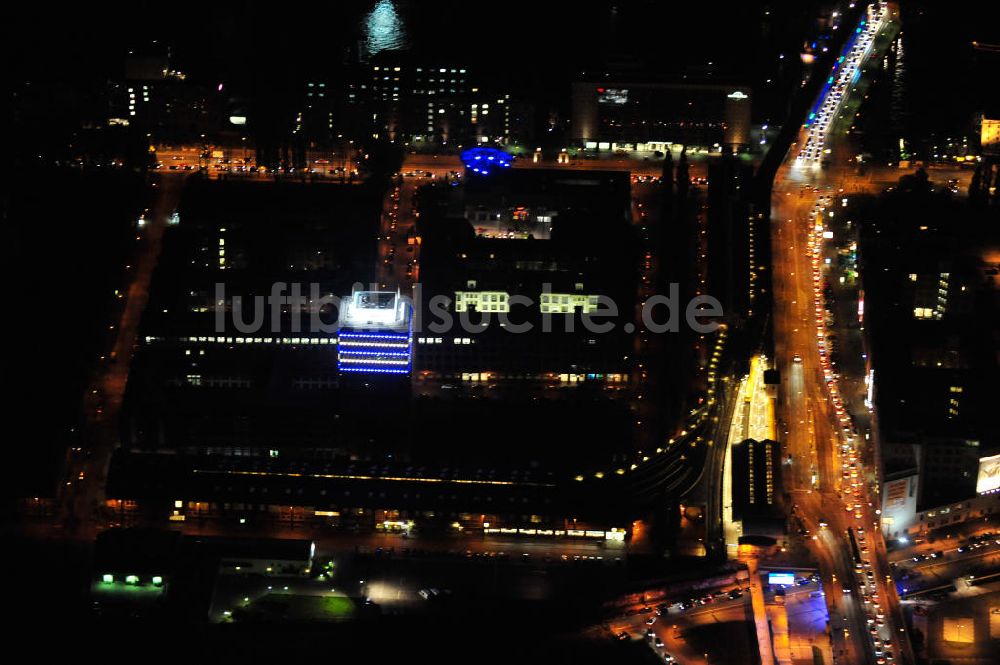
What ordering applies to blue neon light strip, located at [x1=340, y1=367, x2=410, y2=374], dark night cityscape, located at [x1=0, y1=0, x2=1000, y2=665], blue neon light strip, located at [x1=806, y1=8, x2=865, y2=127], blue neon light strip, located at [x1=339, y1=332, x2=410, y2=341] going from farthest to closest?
blue neon light strip, located at [x1=806, y1=8, x2=865, y2=127] → blue neon light strip, located at [x1=339, y1=332, x2=410, y2=341] → blue neon light strip, located at [x1=340, y1=367, x2=410, y2=374] → dark night cityscape, located at [x1=0, y1=0, x2=1000, y2=665]

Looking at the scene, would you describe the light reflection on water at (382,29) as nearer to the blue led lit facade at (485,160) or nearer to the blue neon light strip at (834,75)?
the blue led lit facade at (485,160)

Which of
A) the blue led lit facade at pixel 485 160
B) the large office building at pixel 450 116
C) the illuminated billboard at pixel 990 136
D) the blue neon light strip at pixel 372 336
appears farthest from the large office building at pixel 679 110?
the blue neon light strip at pixel 372 336

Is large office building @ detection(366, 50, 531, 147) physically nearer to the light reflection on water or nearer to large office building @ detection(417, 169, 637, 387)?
the light reflection on water

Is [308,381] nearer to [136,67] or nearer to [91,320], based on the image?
[91,320]

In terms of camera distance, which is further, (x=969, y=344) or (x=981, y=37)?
(x=981, y=37)

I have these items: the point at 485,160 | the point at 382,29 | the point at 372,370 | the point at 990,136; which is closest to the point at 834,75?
the point at 990,136

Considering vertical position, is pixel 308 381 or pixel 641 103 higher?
pixel 641 103

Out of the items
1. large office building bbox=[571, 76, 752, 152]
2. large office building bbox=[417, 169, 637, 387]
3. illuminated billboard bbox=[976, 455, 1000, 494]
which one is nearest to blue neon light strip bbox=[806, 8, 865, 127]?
large office building bbox=[571, 76, 752, 152]

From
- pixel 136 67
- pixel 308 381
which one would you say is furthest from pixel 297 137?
pixel 308 381
